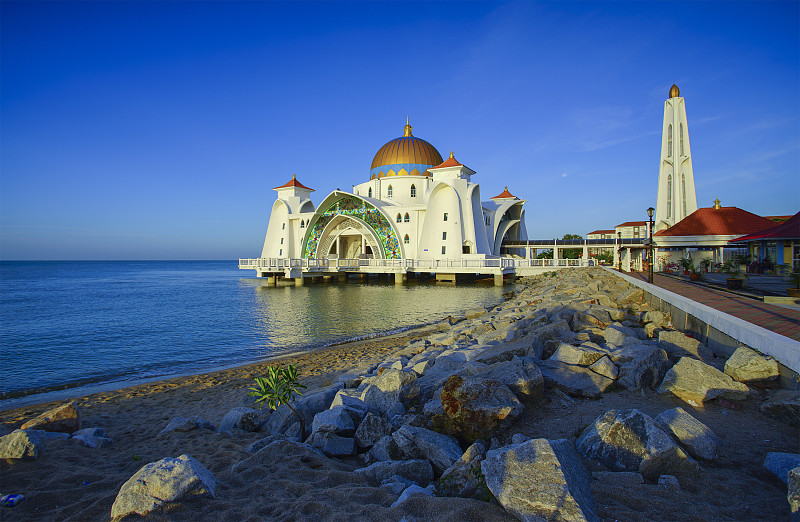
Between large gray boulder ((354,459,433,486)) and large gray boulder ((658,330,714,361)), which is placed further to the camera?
large gray boulder ((658,330,714,361))

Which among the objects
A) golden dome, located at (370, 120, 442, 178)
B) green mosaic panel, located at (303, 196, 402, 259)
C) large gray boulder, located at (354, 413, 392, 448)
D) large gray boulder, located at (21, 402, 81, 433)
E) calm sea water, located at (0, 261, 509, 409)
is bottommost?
calm sea water, located at (0, 261, 509, 409)

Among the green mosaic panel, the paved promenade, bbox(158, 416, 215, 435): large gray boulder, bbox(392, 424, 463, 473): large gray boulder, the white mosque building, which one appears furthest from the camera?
the green mosaic panel

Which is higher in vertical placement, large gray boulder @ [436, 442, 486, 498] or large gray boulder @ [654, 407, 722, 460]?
large gray boulder @ [654, 407, 722, 460]

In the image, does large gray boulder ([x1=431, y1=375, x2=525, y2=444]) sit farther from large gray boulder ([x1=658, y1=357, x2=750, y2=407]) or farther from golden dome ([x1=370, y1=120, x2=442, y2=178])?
golden dome ([x1=370, y1=120, x2=442, y2=178])

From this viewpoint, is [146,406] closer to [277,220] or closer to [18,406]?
[18,406]

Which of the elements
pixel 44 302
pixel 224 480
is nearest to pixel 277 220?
pixel 44 302

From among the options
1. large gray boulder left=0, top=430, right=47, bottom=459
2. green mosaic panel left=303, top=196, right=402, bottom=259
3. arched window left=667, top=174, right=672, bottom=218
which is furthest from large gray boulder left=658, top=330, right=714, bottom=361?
green mosaic panel left=303, top=196, right=402, bottom=259

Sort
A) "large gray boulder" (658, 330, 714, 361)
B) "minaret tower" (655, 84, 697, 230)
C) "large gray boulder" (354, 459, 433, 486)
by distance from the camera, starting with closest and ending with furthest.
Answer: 1. "large gray boulder" (354, 459, 433, 486)
2. "large gray boulder" (658, 330, 714, 361)
3. "minaret tower" (655, 84, 697, 230)

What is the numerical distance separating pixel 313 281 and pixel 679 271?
26.6 metres

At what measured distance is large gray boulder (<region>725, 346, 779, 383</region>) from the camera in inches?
175

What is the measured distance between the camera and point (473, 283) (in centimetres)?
3375

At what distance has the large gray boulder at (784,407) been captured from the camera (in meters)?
3.69

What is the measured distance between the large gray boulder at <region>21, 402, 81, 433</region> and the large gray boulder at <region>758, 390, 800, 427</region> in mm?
7490

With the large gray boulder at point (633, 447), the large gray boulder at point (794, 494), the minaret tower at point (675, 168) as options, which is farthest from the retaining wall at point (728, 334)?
the minaret tower at point (675, 168)
